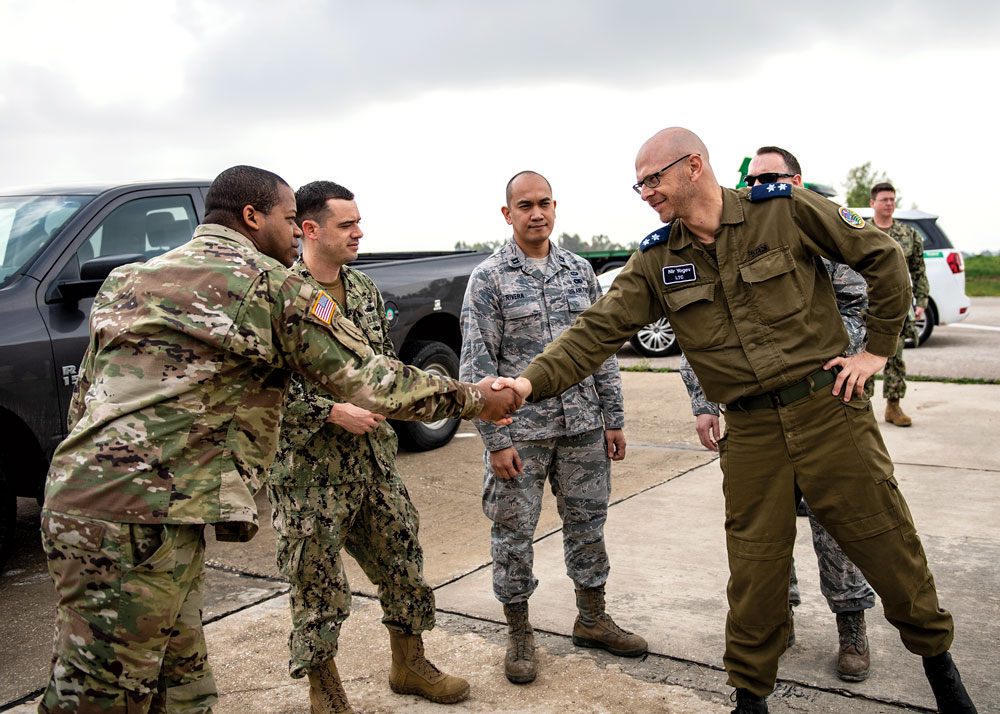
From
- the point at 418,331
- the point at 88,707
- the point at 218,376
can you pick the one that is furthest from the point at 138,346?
the point at 418,331

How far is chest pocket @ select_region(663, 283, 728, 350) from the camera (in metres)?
3.00

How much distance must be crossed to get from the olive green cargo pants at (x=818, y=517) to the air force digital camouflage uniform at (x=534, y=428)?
0.81m

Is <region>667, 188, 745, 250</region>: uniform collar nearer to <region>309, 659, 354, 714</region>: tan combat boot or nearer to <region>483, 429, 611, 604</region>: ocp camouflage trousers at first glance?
<region>483, 429, 611, 604</region>: ocp camouflage trousers

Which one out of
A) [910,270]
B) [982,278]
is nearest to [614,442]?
[910,270]

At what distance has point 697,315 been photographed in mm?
3051

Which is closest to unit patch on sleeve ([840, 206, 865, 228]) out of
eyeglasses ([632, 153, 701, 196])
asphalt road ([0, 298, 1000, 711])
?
eyeglasses ([632, 153, 701, 196])

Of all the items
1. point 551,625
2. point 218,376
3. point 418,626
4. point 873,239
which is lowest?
point 551,625

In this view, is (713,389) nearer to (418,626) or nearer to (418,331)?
(418,626)

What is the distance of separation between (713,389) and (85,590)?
1988mm

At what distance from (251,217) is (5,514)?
280cm

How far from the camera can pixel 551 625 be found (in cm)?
393

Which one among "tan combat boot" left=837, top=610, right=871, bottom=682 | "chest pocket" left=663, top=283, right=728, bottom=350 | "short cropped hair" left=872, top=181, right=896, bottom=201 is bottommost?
"tan combat boot" left=837, top=610, right=871, bottom=682

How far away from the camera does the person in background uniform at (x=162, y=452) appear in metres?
2.28

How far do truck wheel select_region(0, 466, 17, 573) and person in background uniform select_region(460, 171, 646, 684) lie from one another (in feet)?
8.25
